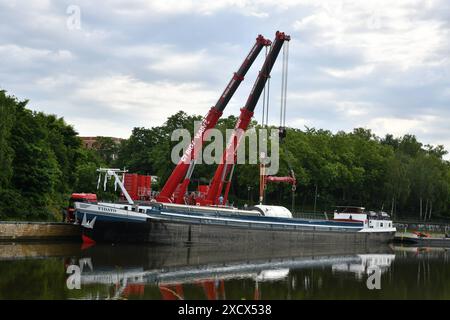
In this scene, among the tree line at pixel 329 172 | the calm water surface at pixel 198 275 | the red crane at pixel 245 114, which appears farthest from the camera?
the tree line at pixel 329 172

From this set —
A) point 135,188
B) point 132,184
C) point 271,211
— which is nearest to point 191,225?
point 135,188

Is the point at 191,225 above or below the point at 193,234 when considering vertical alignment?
above

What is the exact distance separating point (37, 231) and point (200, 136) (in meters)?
14.5

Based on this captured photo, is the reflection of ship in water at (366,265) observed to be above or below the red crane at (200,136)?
below

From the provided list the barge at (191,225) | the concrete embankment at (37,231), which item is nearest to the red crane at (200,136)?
the barge at (191,225)

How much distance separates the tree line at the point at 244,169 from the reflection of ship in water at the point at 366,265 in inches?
1001

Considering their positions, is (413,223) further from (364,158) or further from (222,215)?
(222,215)

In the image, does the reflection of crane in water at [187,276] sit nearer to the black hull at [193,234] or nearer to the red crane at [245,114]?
the black hull at [193,234]

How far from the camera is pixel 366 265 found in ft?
151

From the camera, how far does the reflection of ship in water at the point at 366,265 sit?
41188mm

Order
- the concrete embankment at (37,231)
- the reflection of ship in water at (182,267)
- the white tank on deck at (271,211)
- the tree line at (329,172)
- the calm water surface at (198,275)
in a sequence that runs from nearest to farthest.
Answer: the calm water surface at (198,275), the reflection of ship in water at (182,267), the concrete embankment at (37,231), the white tank on deck at (271,211), the tree line at (329,172)

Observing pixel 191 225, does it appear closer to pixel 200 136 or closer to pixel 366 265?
pixel 200 136

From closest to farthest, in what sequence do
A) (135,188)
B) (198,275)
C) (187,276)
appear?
(187,276), (198,275), (135,188)
